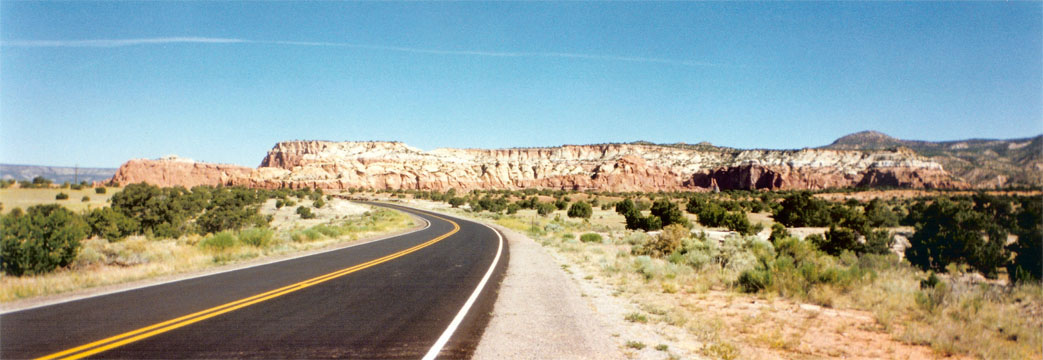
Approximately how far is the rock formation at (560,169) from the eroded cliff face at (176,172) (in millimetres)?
265

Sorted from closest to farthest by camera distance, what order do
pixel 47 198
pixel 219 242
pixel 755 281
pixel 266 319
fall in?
pixel 266 319, pixel 755 281, pixel 219 242, pixel 47 198

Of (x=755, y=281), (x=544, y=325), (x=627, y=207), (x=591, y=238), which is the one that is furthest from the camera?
(x=627, y=207)

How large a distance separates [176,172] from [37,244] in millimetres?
147482

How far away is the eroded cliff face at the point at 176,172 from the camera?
12331cm

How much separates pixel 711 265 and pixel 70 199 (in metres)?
56.2

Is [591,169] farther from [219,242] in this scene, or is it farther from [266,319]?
[266,319]

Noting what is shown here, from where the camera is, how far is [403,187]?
418 ft

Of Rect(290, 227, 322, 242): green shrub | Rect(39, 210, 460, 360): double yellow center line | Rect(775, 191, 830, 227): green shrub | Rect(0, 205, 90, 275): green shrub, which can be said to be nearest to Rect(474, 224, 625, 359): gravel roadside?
Rect(39, 210, 460, 360): double yellow center line

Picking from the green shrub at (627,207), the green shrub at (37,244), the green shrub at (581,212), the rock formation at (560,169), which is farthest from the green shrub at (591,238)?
the rock formation at (560,169)

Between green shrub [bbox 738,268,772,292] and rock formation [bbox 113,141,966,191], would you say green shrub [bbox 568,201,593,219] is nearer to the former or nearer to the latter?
green shrub [bbox 738,268,772,292]

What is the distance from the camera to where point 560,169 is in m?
132

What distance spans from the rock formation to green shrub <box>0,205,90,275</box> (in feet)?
363

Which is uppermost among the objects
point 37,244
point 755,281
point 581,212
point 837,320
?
point 37,244

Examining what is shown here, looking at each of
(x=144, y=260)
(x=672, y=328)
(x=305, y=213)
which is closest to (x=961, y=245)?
(x=672, y=328)
